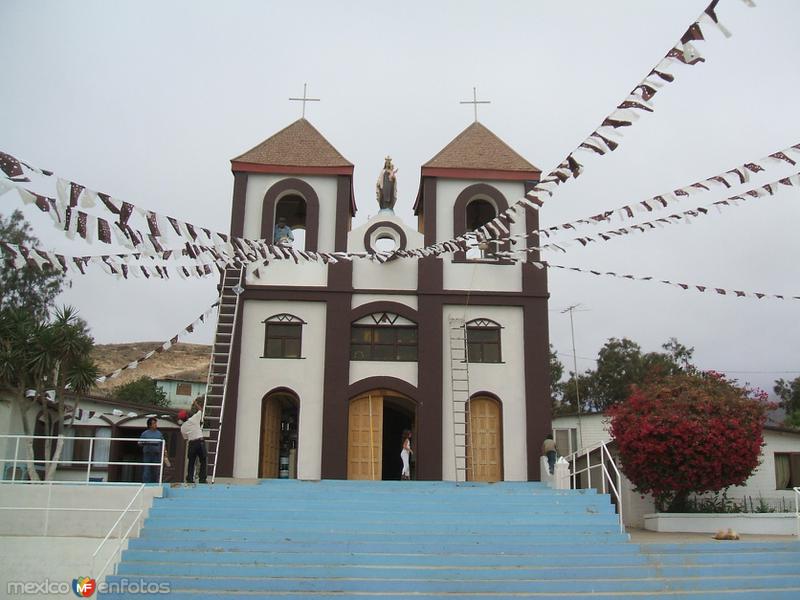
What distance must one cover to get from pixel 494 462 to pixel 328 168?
901 cm

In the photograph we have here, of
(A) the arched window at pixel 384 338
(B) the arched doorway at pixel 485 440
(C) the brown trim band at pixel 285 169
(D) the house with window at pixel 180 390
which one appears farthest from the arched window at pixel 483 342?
(D) the house with window at pixel 180 390

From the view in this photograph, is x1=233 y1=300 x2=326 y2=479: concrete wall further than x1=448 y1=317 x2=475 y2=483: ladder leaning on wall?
No

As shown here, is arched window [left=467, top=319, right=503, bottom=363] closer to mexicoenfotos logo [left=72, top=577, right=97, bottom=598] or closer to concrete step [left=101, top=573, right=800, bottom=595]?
concrete step [left=101, top=573, right=800, bottom=595]

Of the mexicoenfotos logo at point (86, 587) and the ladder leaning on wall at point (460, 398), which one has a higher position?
the ladder leaning on wall at point (460, 398)

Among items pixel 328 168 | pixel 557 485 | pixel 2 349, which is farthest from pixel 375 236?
pixel 2 349

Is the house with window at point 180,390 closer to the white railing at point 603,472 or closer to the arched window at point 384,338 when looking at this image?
the arched window at point 384,338

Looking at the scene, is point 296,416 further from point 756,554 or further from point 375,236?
point 756,554

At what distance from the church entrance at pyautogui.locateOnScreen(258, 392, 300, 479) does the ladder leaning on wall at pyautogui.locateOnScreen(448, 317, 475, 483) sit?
3988 millimetres

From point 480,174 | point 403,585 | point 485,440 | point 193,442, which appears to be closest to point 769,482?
point 485,440

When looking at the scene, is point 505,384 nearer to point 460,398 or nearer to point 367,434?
point 460,398

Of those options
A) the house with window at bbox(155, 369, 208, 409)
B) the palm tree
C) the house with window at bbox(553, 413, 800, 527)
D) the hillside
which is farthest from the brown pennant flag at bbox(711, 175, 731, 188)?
the hillside

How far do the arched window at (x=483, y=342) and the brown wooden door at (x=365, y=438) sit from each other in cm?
275

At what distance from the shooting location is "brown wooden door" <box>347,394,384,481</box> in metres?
20.2

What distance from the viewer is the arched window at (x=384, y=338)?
20.9 m
